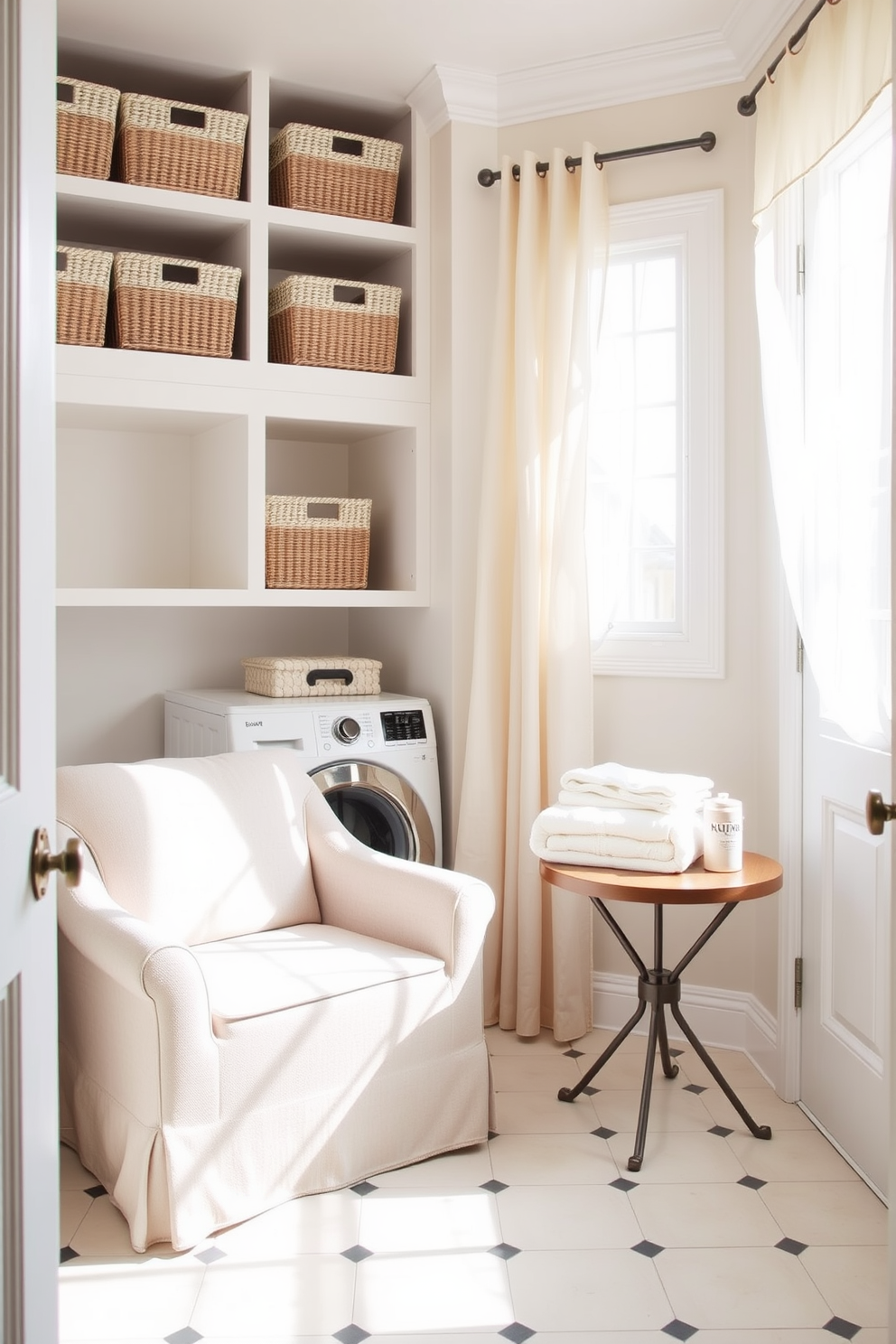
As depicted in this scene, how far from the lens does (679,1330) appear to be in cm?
189

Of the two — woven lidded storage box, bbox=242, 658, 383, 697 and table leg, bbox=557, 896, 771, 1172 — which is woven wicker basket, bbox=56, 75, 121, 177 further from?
table leg, bbox=557, 896, 771, 1172

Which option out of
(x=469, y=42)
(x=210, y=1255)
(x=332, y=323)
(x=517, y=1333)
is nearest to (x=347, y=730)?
(x=332, y=323)

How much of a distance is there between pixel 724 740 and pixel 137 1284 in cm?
191

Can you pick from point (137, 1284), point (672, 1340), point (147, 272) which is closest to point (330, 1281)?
point (137, 1284)

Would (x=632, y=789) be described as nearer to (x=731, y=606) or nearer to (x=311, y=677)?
(x=731, y=606)

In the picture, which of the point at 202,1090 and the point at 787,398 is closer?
the point at 202,1090

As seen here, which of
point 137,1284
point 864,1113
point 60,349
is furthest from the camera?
point 60,349

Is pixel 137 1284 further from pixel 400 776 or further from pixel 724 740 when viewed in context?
pixel 724 740

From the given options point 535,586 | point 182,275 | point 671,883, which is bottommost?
point 671,883

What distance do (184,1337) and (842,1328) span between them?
1.08 metres

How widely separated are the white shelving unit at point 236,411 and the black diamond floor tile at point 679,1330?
1.97m

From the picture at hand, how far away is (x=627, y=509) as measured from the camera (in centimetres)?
316

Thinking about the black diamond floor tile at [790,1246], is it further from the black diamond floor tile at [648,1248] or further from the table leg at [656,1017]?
the table leg at [656,1017]

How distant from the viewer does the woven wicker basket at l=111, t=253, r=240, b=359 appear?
2969 mm
